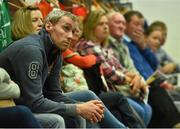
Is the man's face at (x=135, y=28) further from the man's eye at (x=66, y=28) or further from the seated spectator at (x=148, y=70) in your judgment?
the man's eye at (x=66, y=28)

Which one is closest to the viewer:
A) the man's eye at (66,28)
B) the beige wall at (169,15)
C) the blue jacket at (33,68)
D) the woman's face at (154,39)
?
the blue jacket at (33,68)

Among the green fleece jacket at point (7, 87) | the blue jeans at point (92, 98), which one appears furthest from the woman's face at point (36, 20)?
the green fleece jacket at point (7, 87)

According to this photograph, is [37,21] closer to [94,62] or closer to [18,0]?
[18,0]

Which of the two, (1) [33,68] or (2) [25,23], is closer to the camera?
(1) [33,68]

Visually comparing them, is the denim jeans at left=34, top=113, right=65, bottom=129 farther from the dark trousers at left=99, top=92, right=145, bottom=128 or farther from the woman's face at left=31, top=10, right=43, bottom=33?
the dark trousers at left=99, top=92, right=145, bottom=128

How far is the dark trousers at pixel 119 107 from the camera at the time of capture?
11.1 feet

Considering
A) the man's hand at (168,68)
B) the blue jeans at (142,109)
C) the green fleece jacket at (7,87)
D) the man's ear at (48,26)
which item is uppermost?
the man's ear at (48,26)

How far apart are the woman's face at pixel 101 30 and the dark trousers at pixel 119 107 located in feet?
2.08

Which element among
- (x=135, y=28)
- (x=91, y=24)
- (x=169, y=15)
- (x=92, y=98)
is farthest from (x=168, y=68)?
(x=92, y=98)

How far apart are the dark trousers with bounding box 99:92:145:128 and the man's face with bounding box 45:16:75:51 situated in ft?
2.57

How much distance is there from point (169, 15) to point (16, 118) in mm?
4307

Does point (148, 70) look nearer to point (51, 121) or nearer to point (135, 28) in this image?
point (135, 28)

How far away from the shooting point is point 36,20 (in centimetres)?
296

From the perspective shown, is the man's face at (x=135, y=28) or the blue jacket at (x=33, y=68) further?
the man's face at (x=135, y=28)
